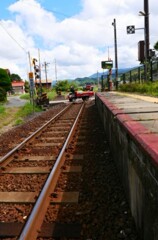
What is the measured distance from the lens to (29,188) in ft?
18.4

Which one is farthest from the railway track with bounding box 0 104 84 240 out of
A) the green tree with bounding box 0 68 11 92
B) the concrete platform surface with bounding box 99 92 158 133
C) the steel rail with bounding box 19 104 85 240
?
the green tree with bounding box 0 68 11 92

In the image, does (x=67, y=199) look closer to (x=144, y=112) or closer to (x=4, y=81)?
(x=144, y=112)

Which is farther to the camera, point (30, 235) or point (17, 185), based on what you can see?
point (17, 185)

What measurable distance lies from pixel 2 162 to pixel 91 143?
3112 millimetres

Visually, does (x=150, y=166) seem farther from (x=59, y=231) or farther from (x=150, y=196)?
(x=59, y=231)

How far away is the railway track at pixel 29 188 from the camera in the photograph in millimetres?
4070

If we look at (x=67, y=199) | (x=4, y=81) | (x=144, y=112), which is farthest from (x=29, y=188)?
(x=4, y=81)

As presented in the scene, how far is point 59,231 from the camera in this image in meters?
4.02

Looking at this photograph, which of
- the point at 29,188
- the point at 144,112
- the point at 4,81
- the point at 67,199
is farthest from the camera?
the point at 4,81

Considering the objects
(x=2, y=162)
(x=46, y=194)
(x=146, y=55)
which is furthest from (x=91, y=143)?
(x=146, y=55)

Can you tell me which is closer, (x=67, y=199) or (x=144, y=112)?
(x=67, y=199)

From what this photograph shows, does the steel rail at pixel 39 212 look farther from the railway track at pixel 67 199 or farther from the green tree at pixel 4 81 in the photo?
the green tree at pixel 4 81

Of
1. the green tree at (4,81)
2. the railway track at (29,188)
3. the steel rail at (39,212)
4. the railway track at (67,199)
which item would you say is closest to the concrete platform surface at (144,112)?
the railway track at (67,199)

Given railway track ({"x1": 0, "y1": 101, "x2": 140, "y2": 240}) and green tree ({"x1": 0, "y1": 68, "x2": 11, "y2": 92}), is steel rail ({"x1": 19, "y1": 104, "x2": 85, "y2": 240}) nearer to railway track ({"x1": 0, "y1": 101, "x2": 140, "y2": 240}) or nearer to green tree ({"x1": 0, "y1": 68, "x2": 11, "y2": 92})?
railway track ({"x1": 0, "y1": 101, "x2": 140, "y2": 240})
